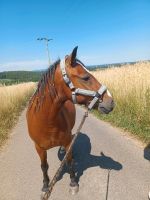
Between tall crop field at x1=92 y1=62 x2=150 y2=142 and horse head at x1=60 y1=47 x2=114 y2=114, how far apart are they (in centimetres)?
318

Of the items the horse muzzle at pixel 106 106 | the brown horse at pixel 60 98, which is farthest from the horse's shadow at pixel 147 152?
the horse muzzle at pixel 106 106

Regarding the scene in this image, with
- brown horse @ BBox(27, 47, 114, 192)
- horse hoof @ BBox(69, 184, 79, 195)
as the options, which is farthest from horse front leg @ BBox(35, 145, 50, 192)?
horse hoof @ BBox(69, 184, 79, 195)

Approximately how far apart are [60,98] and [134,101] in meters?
5.16

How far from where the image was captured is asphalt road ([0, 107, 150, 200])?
431cm

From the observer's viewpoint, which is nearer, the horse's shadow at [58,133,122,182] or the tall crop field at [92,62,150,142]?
the horse's shadow at [58,133,122,182]

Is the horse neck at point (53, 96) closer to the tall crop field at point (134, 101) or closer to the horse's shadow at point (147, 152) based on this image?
the horse's shadow at point (147, 152)

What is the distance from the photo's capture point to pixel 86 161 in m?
5.73

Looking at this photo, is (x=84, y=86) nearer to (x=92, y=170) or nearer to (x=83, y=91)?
(x=83, y=91)

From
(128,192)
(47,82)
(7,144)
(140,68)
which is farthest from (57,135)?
(140,68)

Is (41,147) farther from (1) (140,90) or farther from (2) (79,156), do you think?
(1) (140,90)

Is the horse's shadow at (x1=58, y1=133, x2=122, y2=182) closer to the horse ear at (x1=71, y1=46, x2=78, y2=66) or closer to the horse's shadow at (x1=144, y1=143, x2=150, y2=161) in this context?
the horse's shadow at (x1=144, y1=143, x2=150, y2=161)

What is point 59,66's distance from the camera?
11.9 ft

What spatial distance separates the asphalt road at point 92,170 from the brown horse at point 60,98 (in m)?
0.31

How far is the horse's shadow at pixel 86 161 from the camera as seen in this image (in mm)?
5237
